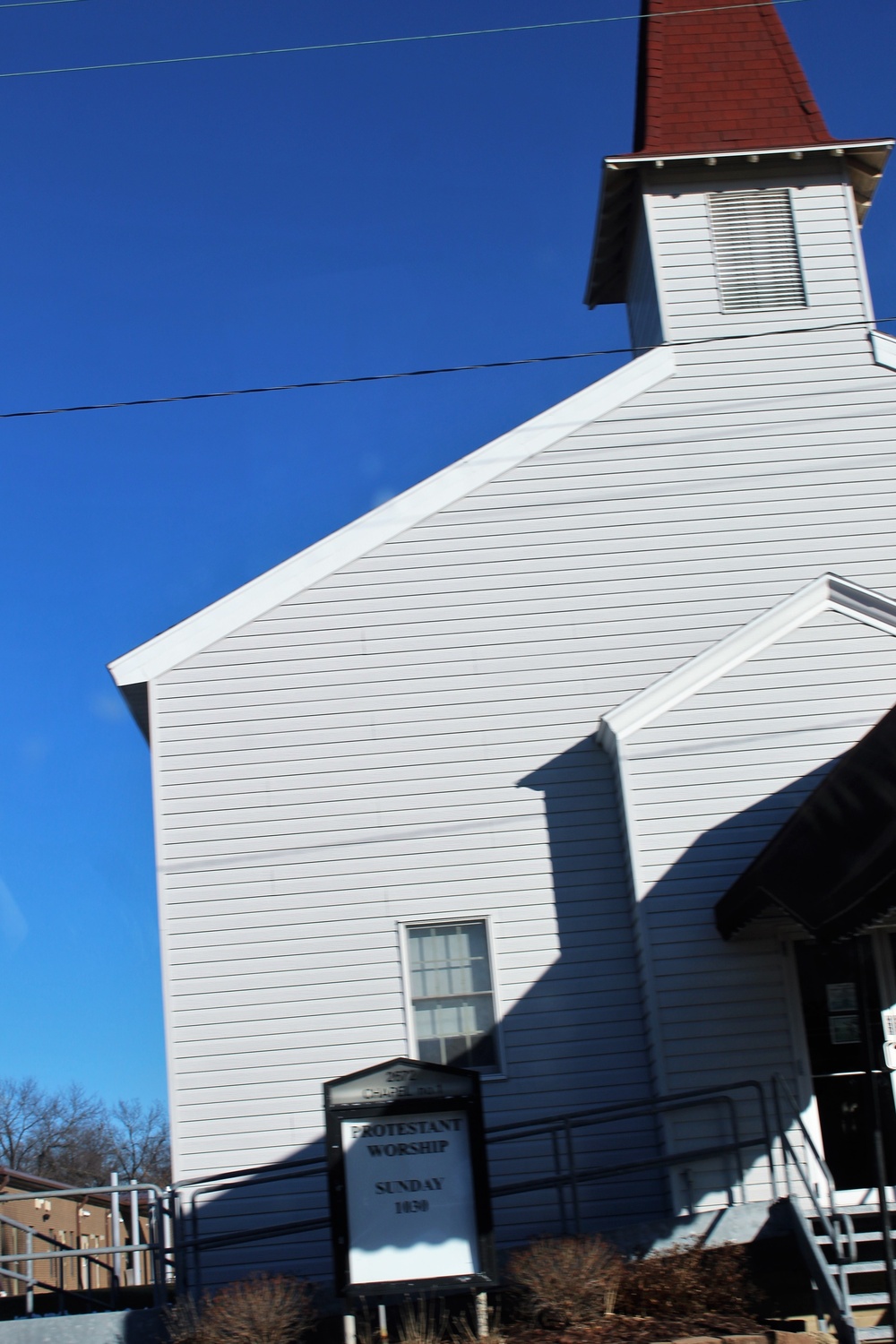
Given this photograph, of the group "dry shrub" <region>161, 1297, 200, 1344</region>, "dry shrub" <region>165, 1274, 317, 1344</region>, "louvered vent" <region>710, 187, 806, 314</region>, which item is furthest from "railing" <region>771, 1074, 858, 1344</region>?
"louvered vent" <region>710, 187, 806, 314</region>

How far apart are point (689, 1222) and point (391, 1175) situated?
2827mm

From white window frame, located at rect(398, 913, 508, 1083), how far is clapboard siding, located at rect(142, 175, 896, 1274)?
0.07m

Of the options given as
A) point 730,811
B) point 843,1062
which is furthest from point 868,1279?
point 730,811

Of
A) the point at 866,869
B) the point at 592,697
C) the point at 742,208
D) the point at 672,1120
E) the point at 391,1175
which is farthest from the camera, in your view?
the point at 742,208

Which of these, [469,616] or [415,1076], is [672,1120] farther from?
[469,616]

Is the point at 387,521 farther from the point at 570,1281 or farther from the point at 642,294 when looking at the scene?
the point at 570,1281

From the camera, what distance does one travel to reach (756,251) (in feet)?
52.3

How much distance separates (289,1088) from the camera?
12695 millimetres

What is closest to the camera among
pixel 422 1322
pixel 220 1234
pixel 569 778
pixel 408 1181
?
pixel 422 1322

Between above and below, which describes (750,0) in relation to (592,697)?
above

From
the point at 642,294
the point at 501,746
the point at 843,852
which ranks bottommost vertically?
the point at 843,852

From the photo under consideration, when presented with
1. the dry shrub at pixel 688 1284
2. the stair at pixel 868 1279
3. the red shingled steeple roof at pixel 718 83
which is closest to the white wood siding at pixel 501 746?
the stair at pixel 868 1279

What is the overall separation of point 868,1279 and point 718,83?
44.5 ft

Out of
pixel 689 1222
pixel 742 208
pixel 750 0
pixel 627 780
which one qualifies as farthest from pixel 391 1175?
pixel 750 0
